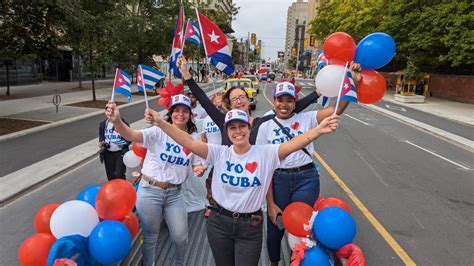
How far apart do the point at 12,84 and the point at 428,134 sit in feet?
96.4

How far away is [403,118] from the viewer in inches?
731

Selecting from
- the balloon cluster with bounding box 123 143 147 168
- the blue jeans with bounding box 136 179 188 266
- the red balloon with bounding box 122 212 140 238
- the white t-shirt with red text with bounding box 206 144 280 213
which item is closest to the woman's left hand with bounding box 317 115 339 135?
the white t-shirt with red text with bounding box 206 144 280 213

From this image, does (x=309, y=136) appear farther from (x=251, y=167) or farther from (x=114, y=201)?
(x=114, y=201)

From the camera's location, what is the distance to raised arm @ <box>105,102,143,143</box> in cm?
293

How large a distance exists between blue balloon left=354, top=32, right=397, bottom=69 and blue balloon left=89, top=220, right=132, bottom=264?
263cm

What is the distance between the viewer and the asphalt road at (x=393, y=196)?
15.3 feet

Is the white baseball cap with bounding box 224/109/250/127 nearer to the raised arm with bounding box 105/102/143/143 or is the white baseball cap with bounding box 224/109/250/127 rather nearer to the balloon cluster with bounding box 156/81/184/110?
the raised arm with bounding box 105/102/143/143

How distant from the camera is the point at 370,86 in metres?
3.22

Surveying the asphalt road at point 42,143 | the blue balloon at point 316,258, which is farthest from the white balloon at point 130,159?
the asphalt road at point 42,143

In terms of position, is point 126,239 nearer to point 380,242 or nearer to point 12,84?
point 380,242

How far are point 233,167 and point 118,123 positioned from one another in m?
1.09

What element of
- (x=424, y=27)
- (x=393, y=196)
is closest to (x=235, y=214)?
(x=393, y=196)

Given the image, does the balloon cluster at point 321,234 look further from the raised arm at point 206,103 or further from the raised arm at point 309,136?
the raised arm at point 206,103

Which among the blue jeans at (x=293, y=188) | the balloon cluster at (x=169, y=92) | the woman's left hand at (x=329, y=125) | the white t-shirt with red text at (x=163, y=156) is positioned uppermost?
the balloon cluster at (x=169, y=92)
